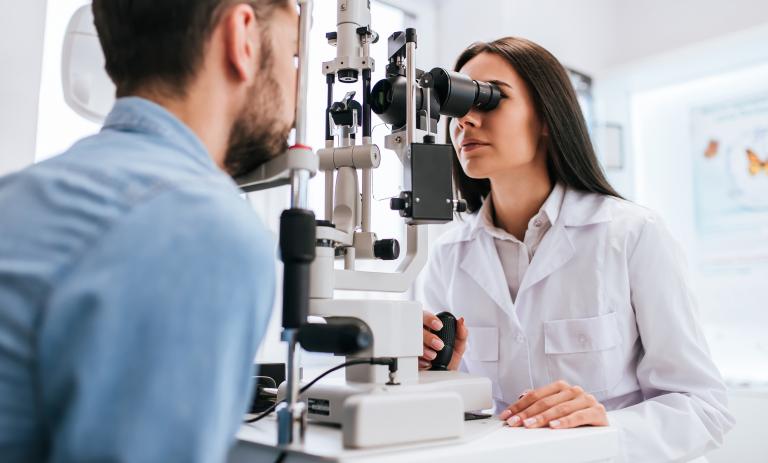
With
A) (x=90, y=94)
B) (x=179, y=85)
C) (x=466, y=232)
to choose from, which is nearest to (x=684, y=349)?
(x=466, y=232)

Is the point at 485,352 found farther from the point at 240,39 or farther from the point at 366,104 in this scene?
the point at 240,39

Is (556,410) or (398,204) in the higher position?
(398,204)

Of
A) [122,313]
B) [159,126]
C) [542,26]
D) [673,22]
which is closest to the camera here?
[122,313]

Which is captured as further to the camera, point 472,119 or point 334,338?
point 472,119

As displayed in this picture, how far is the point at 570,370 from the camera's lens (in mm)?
1304

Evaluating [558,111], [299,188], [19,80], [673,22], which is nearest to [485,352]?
[558,111]

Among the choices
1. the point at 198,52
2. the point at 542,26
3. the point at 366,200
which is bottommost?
the point at 366,200

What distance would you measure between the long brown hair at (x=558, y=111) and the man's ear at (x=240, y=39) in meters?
0.82

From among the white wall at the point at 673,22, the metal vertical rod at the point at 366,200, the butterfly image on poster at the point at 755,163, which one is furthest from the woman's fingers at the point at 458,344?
the white wall at the point at 673,22

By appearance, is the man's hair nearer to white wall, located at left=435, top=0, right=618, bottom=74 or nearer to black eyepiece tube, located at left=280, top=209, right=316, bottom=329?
black eyepiece tube, located at left=280, top=209, right=316, bottom=329

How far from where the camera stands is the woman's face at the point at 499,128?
1.36 metres

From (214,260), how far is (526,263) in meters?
1.06

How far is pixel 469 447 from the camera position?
714 mm

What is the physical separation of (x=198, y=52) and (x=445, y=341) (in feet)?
2.14
